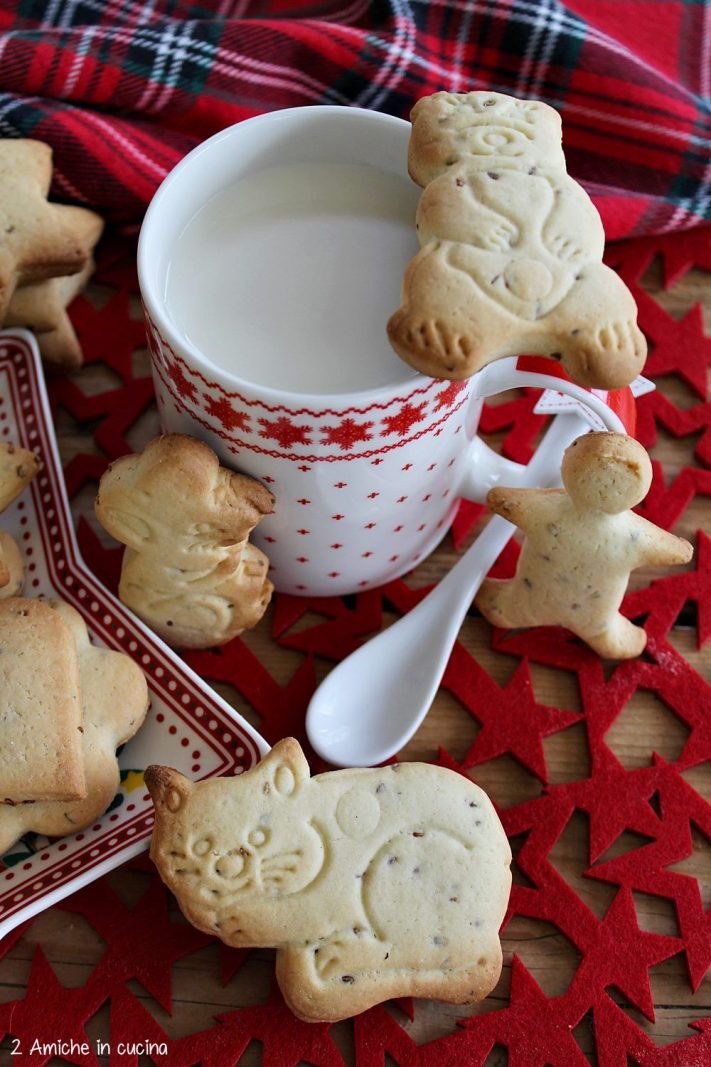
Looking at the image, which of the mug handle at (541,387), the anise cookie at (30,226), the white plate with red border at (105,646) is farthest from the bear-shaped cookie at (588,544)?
the anise cookie at (30,226)

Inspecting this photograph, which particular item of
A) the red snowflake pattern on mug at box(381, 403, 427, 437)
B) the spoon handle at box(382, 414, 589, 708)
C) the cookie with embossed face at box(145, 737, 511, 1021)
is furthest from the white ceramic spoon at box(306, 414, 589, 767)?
the red snowflake pattern on mug at box(381, 403, 427, 437)

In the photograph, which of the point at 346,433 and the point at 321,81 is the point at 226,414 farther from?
the point at 321,81

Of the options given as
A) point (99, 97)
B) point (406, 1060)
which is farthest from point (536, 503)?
point (99, 97)

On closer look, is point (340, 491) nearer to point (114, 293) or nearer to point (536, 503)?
point (536, 503)

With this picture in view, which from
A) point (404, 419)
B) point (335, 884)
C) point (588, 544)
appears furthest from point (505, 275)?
point (335, 884)

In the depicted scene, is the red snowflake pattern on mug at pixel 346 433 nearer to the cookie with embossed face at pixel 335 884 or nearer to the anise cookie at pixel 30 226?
the cookie with embossed face at pixel 335 884

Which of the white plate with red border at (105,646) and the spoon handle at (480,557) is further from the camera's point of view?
the spoon handle at (480,557)

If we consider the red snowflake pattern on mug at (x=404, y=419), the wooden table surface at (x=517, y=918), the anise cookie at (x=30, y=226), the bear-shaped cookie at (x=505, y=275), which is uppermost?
the bear-shaped cookie at (x=505, y=275)
